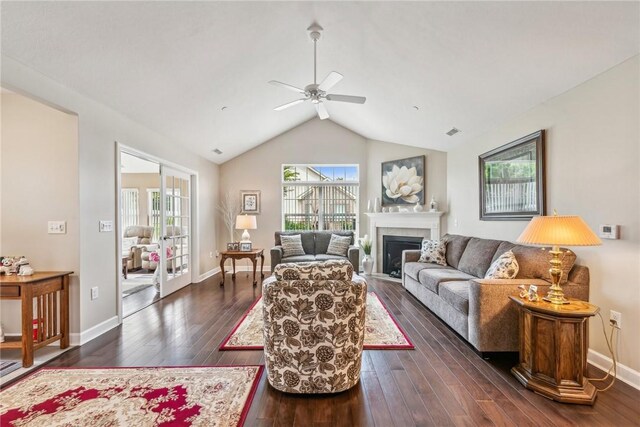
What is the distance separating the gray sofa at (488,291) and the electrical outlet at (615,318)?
0.72 ft

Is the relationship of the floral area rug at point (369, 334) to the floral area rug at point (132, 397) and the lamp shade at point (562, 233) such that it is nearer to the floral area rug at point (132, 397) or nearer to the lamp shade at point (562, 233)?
the floral area rug at point (132, 397)

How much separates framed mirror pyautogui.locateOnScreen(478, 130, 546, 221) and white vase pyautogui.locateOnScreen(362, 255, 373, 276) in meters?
2.44

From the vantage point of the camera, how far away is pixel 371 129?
5867 millimetres

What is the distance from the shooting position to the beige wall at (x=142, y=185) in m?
7.97

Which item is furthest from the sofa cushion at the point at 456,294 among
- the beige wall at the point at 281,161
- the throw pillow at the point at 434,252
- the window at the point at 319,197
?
the window at the point at 319,197

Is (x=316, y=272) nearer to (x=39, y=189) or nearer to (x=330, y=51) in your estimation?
(x=330, y=51)

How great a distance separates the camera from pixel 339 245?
5.70 metres

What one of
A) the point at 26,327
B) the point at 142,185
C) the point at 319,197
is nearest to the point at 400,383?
the point at 26,327

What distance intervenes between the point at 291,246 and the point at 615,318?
4414mm

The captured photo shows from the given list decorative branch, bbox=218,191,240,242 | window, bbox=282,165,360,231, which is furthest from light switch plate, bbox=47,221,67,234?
window, bbox=282,165,360,231

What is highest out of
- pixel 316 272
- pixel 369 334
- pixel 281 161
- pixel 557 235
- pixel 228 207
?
pixel 281 161

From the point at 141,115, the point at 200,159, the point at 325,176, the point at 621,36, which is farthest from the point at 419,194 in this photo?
the point at 141,115

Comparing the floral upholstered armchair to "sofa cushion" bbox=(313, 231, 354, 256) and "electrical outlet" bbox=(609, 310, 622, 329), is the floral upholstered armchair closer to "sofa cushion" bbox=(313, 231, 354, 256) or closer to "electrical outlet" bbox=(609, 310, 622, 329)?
"electrical outlet" bbox=(609, 310, 622, 329)

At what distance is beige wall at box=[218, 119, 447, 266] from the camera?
6656 millimetres
